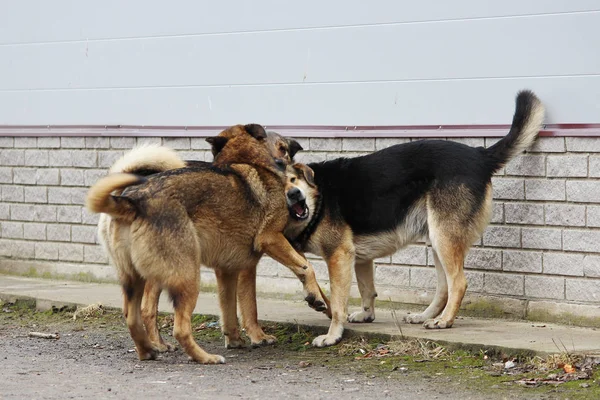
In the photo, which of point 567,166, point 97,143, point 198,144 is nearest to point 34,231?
point 97,143

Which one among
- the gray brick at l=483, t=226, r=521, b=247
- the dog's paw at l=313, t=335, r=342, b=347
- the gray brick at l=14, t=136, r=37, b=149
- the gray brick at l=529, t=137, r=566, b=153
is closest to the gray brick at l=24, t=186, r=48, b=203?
the gray brick at l=14, t=136, r=37, b=149

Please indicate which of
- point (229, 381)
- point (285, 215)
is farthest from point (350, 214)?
point (229, 381)

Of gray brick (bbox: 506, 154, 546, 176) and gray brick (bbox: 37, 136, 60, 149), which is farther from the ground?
gray brick (bbox: 37, 136, 60, 149)

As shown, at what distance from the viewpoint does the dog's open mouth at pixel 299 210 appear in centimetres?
823

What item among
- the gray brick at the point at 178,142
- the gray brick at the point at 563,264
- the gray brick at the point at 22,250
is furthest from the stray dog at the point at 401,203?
the gray brick at the point at 22,250

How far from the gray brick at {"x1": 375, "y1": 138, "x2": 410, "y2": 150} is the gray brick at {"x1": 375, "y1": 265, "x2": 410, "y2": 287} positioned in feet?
3.91

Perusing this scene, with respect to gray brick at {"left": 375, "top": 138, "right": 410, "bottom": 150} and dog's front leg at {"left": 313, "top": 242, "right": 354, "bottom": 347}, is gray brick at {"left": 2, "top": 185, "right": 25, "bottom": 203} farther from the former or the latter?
dog's front leg at {"left": 313, "top": 242, "right": 354, "bottom": 347}

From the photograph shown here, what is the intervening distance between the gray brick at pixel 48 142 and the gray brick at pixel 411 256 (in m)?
4.78

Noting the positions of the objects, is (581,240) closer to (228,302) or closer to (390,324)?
(390,324)

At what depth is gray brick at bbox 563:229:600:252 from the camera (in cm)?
849
